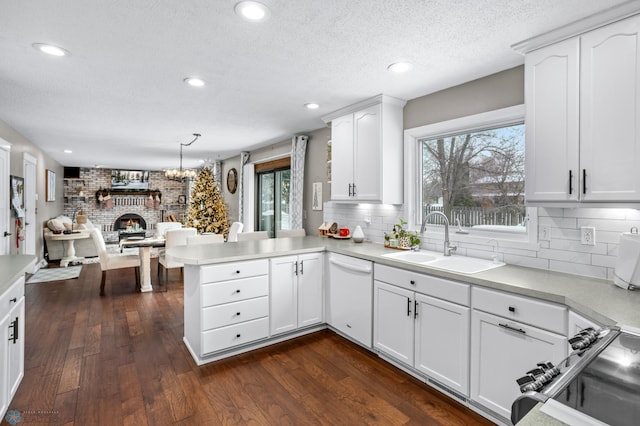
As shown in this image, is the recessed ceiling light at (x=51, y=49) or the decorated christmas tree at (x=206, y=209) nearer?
the recessed ceiling light at (x=51, y=49)

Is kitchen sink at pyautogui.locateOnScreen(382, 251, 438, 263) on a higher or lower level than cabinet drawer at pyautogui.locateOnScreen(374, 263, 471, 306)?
higher

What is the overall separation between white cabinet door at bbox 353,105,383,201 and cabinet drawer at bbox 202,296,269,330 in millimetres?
1472

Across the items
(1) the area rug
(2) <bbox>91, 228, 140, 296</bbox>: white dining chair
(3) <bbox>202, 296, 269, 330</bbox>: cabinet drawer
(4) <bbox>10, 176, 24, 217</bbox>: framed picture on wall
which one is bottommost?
(1) the area rug

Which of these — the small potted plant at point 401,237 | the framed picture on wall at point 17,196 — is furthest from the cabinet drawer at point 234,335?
the framed picture on wall at point 17,196

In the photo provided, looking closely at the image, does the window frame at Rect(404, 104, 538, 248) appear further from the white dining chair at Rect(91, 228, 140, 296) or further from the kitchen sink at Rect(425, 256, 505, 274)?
the white dining chair at Rect(91, 228, 140, 296)

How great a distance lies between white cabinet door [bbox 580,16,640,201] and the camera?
1.71 meters

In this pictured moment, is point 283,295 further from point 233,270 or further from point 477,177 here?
point 477,177

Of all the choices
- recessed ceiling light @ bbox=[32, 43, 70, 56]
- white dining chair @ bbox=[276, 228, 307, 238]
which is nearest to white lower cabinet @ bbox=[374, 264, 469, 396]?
white dining chair @ bbox=[276, 228, 307, 238]

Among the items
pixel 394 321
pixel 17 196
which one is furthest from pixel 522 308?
pixel 17 196

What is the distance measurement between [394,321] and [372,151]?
1.66 metres

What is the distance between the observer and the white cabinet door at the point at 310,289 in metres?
3.19

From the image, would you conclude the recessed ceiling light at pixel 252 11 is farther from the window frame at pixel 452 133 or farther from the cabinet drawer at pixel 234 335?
the cabinet drawer at pixel 234 335

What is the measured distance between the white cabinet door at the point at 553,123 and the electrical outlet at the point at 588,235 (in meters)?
0.36

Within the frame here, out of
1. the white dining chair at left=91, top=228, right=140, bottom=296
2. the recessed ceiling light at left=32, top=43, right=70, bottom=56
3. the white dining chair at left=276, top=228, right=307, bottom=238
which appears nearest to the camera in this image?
the recessed ceiling light at left=32, top=43, right=70, bottom=56
